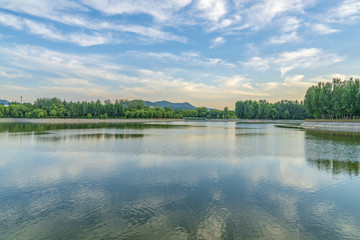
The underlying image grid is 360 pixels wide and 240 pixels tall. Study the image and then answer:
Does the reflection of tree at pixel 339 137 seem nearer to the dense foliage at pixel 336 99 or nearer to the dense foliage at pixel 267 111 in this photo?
the dense foliage at pixel 336 99

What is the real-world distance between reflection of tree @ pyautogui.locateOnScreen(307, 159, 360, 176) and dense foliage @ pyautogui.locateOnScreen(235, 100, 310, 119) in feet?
475

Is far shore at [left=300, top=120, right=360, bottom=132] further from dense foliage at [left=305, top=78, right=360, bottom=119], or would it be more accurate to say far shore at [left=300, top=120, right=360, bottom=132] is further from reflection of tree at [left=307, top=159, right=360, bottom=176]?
reflection of tree at [left=307, top=159, right=360, bottom=176]

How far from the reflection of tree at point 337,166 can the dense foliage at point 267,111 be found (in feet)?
475

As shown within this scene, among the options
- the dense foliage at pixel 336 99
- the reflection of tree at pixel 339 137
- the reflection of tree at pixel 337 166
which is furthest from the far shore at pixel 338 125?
the reflection of tree at pixel 337 166

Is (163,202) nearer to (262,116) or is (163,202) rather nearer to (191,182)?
(191,182)

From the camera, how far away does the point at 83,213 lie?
845 cm

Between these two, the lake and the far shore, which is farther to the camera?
the far shore

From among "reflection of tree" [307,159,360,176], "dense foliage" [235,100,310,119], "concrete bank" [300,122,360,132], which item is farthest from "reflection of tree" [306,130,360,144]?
"dense foliage" [235,100,310,119]

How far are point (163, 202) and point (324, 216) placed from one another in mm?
5754

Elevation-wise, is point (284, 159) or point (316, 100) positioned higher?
point (316, 100)

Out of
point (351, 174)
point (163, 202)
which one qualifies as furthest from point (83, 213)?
point (351, 174)

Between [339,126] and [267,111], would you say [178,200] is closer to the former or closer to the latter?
[339,126]

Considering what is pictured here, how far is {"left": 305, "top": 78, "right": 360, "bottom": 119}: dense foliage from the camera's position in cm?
6619

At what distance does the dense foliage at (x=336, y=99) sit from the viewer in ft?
217
